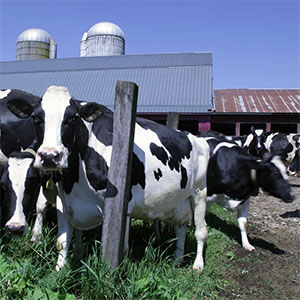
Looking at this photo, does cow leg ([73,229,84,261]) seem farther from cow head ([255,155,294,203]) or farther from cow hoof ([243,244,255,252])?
cow head ([255,155,294,203])

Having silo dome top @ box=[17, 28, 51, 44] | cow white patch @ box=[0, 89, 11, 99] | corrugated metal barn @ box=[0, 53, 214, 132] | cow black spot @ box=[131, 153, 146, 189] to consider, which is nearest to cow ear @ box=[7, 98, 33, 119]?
cow black spot @ box=[131, 153, 146, 189]

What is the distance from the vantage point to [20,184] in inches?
140

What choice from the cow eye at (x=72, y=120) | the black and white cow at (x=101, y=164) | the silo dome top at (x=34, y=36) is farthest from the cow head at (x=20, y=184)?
the silo dome top at (x=34, y=36)

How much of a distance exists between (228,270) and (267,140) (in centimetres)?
1027

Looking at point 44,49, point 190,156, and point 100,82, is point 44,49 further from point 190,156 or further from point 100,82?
point 190,156

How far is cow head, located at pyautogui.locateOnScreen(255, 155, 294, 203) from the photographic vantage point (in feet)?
18.3

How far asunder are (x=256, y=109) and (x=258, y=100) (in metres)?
2.17

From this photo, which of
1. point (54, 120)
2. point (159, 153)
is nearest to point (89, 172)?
point (54, 120)

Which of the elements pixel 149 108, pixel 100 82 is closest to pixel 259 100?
pixel 149 108

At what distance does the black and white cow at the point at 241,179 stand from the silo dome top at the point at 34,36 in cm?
2660

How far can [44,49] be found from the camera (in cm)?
2950

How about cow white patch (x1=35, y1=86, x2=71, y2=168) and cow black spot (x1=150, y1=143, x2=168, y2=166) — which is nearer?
cow white patch (x1=35, y1=86, x2=71, y2=168)

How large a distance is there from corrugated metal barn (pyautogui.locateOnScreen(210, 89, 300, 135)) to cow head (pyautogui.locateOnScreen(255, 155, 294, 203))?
40.1 ft

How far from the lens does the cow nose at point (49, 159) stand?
9.56 feet
